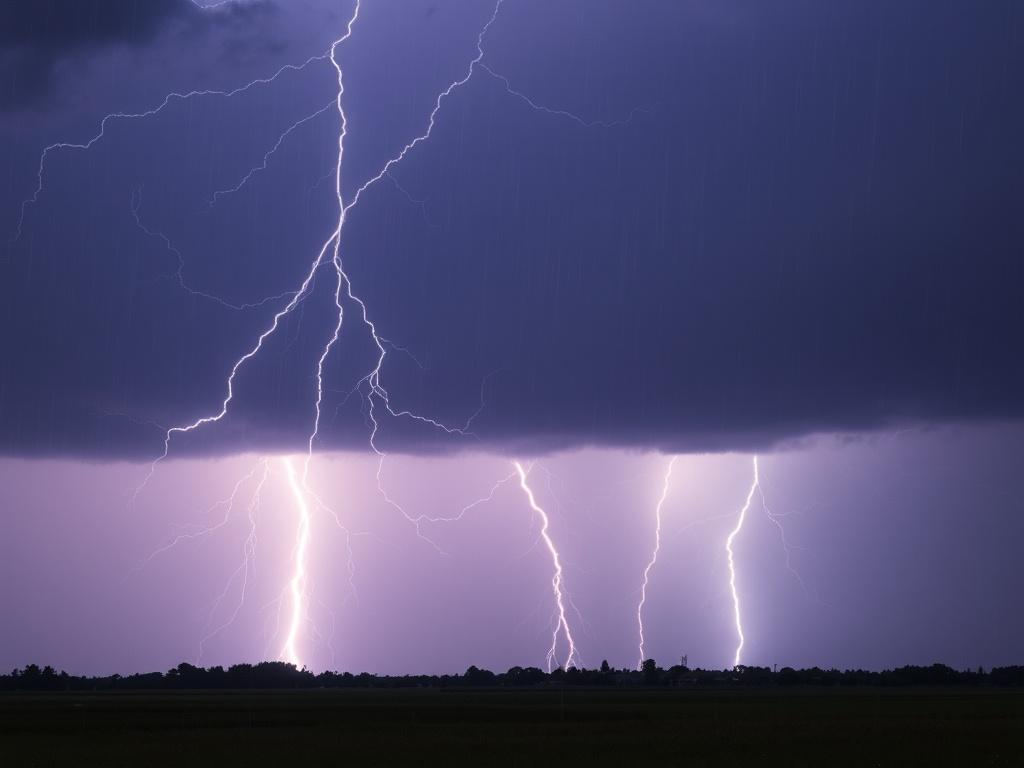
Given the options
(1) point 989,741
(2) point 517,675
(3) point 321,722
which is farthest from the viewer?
(2) point 517,675

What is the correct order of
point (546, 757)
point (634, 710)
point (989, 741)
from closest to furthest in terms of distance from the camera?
point (546, 757)
point (989, 741)
point (634, 710)

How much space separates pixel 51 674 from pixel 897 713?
125 m

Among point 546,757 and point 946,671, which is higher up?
point 946,671

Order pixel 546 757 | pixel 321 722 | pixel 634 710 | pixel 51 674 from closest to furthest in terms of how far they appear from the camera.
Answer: pixel 546 757, pixel 321 722, pixel 634 710, pixel 51 674

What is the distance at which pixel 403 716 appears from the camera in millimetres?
50250

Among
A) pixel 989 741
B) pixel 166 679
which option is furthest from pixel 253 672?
pixel 989 741

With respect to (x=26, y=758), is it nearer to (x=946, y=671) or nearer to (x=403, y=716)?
(x=403, y=716)

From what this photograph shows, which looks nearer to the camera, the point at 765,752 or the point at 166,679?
the point at 765,752

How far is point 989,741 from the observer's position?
31203mm

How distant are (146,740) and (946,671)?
464ft

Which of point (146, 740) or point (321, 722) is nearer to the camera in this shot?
point (146, 740)

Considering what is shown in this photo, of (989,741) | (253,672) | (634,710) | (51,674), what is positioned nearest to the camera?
(989,741)

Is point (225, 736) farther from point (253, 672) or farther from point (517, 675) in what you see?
point (517, 675)

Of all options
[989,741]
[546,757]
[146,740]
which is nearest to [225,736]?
[146,740]
